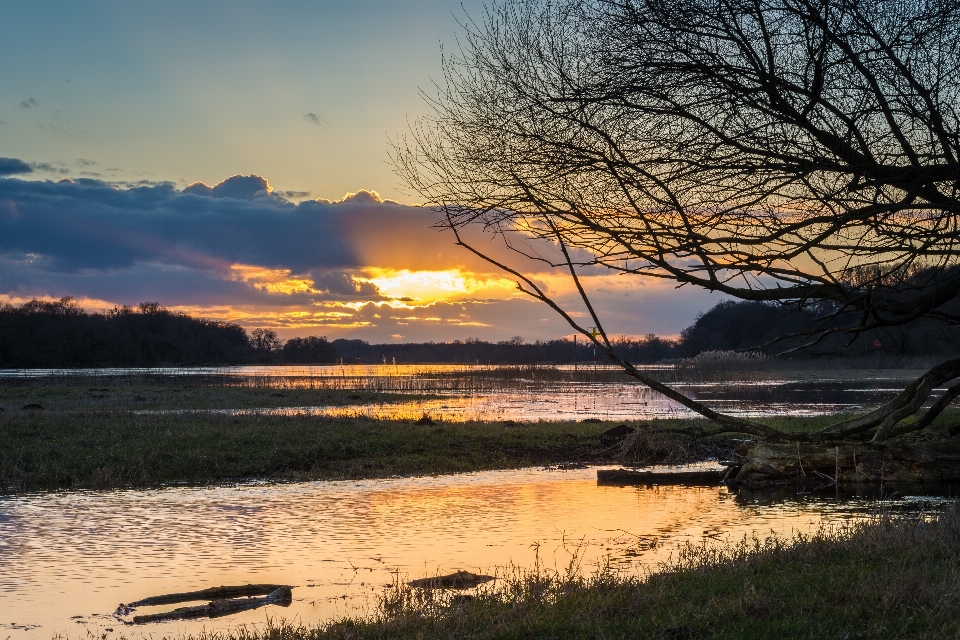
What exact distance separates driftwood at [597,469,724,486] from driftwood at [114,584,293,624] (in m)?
11.5

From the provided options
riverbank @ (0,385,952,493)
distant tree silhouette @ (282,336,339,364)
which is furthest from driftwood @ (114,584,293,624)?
distant tree silhouette @ (282,336,339,364)

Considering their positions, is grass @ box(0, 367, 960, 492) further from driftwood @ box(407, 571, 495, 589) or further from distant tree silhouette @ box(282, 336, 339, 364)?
distant tree silhouette @ box(282, 336, 339, 364)

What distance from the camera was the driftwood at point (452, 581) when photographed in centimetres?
1033

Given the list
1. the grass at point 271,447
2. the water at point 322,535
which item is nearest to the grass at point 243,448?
the grass at point 271,447

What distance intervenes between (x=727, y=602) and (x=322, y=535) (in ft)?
27.0

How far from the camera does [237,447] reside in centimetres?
2309

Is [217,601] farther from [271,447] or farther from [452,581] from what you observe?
[271,447]

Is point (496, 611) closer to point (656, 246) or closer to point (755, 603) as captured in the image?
point (755, 603)

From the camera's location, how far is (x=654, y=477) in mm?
Result: 21031

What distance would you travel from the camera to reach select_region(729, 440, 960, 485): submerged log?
739 inches

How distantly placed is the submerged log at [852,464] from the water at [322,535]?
155cm

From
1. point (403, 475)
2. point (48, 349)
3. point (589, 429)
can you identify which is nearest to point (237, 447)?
point (403, 475)

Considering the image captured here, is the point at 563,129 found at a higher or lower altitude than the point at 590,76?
lower

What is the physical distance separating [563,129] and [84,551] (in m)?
9.42
